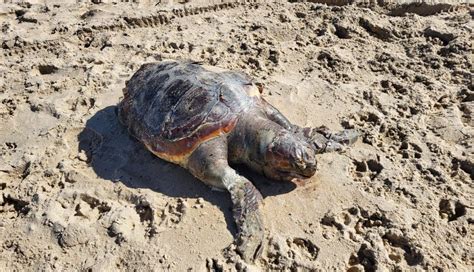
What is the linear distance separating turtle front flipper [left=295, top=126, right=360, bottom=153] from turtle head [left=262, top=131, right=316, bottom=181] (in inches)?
11.4

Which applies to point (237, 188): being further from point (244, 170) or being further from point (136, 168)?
point (136, 168)

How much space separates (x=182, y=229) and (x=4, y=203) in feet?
4.33

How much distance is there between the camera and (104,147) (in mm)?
3635

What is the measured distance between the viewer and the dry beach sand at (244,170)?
2785mm

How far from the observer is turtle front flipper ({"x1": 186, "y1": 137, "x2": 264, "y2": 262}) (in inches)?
108

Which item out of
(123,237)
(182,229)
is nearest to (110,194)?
(123,237)

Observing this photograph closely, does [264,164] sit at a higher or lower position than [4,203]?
higher

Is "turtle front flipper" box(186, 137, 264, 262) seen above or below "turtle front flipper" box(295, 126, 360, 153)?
below

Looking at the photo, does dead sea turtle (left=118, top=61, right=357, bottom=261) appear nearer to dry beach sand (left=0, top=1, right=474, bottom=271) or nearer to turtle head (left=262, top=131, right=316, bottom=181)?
turtle head (left=262, top=131, right=316, bottom=181)

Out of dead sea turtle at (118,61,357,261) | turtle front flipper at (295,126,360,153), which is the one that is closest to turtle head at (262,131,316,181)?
dead sea turtle at (118,61,357,261)

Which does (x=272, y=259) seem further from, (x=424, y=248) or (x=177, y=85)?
(x=177, y=85)

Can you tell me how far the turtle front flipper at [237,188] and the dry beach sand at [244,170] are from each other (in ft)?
0.25

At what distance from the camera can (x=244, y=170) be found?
129 inches

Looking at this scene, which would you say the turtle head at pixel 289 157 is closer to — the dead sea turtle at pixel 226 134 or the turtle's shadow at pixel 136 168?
the dead sea turtle at pixel 226 134
